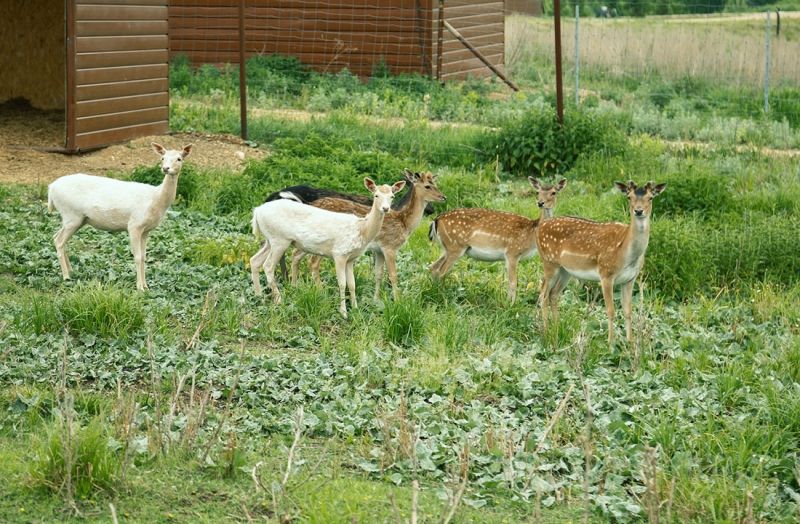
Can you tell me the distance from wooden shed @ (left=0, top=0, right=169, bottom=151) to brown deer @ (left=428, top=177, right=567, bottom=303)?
634 cm

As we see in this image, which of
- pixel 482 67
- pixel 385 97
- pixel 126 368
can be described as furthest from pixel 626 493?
pixel 482 67

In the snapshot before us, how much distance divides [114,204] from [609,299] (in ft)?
13.9

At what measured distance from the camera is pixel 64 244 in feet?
35.2

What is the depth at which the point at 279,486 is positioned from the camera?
6344mm

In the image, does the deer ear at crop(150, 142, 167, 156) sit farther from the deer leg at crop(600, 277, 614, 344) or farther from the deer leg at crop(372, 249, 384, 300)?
the deer leg at crop(600, 277, 614, 344)

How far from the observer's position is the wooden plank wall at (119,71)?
51.3ft

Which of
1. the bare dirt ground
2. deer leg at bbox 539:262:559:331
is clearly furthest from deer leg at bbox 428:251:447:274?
the bare dirt ground

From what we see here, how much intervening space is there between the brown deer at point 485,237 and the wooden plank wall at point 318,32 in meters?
11.6

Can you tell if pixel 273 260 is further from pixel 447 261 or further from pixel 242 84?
pixel 242 84

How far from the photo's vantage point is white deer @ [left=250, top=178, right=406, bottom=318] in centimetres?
1027

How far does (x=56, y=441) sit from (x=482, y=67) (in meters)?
19.4

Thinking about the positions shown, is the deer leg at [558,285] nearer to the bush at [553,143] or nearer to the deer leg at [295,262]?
the deer leg at [295,262]

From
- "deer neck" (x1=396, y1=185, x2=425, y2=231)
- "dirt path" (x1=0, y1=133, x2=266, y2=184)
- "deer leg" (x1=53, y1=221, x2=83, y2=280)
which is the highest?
"dirt path" (x1=0, y1=133, x2=266, y2=184)

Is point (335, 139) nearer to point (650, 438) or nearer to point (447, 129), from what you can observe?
point (447, 129)
